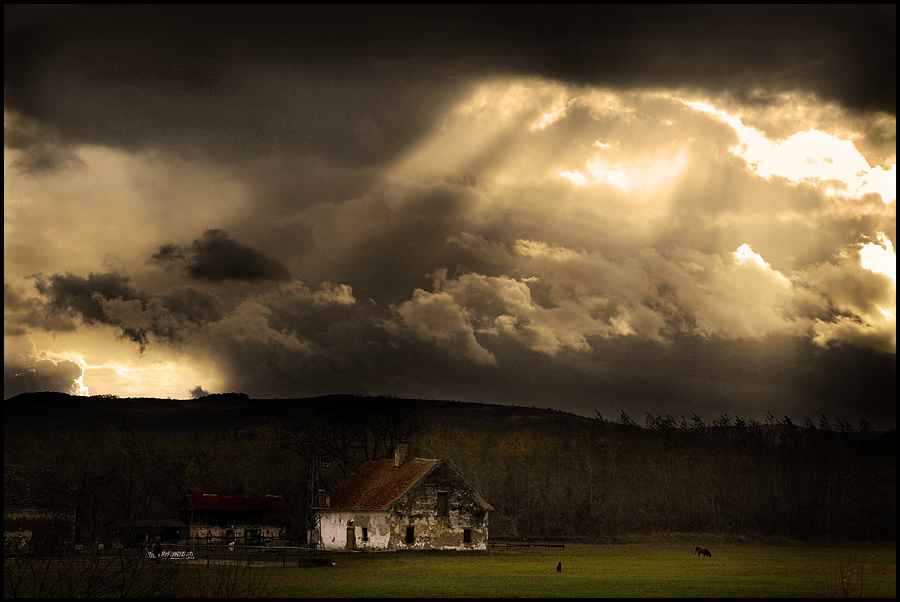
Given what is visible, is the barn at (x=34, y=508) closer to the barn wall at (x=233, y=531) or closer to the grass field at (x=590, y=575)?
the barn wall at (x=233, y=531)

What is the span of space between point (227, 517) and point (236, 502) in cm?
147

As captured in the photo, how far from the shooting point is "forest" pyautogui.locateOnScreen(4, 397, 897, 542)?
252ft

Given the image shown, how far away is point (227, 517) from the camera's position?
68188 millimetres

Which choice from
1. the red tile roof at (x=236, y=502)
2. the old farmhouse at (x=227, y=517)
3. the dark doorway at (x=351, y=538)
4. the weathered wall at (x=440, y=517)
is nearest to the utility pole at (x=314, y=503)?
the dark doorway at (x=351, y=538)

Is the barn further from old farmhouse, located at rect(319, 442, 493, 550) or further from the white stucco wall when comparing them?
old farmhouse, located at rect(319, 442, 493, 550)

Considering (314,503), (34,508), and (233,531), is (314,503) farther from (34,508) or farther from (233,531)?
(34,508)

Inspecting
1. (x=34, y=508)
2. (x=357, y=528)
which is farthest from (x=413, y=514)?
(x=34, y=508)

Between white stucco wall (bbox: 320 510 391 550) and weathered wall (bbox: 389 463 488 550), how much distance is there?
623mm

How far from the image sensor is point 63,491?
58719 mm

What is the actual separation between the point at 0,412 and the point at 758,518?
88.8m

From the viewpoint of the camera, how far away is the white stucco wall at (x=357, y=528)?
189 ft

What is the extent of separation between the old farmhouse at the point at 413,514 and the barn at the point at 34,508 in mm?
17552

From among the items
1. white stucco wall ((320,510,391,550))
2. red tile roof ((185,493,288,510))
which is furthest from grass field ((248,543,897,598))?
red tile roof ((185,493,288,510))

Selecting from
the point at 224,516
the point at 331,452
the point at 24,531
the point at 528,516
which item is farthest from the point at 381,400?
the point at 24,531
